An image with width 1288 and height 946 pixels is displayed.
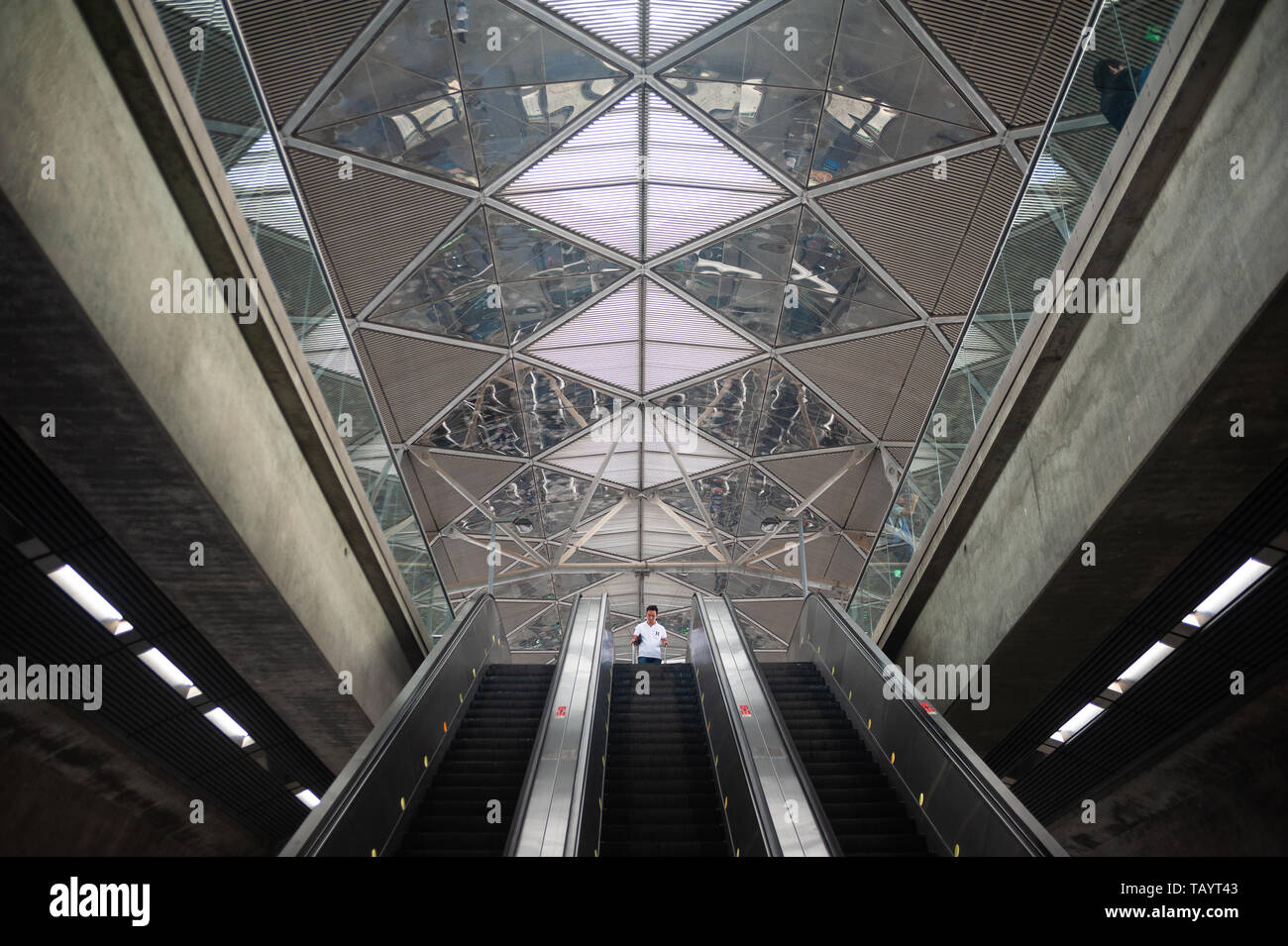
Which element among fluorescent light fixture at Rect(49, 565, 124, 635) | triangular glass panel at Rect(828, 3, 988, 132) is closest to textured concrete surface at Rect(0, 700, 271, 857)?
fluorescent light fixture at Rect(49, 565, 124, 635)

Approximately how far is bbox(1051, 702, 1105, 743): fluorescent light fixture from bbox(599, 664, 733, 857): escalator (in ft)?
17.1

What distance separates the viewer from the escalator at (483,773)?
862 cm

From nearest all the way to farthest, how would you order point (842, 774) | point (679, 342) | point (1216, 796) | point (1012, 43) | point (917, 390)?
point (842, 774)
point (1012, 43)
point (1216, 796)
point (917, 390)
point (679, 342)

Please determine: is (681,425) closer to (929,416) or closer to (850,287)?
(850,287)

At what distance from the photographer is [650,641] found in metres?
17.4

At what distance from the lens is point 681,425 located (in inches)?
980

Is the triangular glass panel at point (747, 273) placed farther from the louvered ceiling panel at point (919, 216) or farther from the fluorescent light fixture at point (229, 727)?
the fluorescent light fixture at point (229, 727)

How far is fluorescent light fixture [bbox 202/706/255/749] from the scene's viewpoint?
38.8 feet

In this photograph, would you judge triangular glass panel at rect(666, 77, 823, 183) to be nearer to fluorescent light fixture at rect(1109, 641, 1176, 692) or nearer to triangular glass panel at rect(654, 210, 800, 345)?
triangular glass panel at rect(654, 210, 800, 345)

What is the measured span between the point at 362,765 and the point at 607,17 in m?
11.2

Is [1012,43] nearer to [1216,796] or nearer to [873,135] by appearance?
[873,135]

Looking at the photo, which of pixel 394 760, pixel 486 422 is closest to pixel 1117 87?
pixel 394 760

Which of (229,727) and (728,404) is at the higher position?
(728,404)
